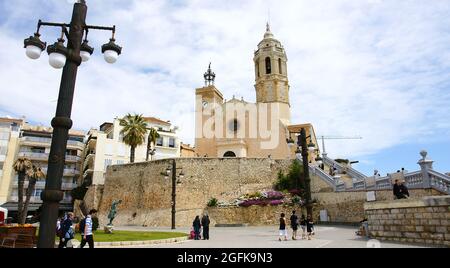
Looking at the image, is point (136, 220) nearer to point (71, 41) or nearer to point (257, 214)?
point (257, 214)

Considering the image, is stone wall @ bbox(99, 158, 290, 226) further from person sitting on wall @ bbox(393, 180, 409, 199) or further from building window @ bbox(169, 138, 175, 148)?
person sitting on wall @ bbox(393, 180, 409, 199)

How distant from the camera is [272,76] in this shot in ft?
148

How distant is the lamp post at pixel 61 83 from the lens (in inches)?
166

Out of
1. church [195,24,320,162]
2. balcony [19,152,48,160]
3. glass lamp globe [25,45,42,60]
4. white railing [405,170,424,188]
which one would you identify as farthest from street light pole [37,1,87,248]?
balcony [19,152,48,160]

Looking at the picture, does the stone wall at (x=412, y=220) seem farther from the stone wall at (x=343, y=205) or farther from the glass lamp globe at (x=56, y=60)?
the glass lamp globe at (x=56, y=60)

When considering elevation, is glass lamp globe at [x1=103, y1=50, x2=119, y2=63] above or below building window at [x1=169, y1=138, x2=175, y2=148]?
below

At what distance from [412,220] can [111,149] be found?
4050 cm

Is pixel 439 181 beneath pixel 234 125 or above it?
beneath

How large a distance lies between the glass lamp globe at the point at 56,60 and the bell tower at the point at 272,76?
40.8 meters

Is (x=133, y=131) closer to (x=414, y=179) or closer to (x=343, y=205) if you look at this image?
(x=343, y=205)

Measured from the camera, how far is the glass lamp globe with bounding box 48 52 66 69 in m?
4.69

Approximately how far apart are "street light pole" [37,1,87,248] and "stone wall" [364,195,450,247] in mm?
11461

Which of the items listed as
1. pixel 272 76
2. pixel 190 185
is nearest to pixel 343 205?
pixel 190 185
